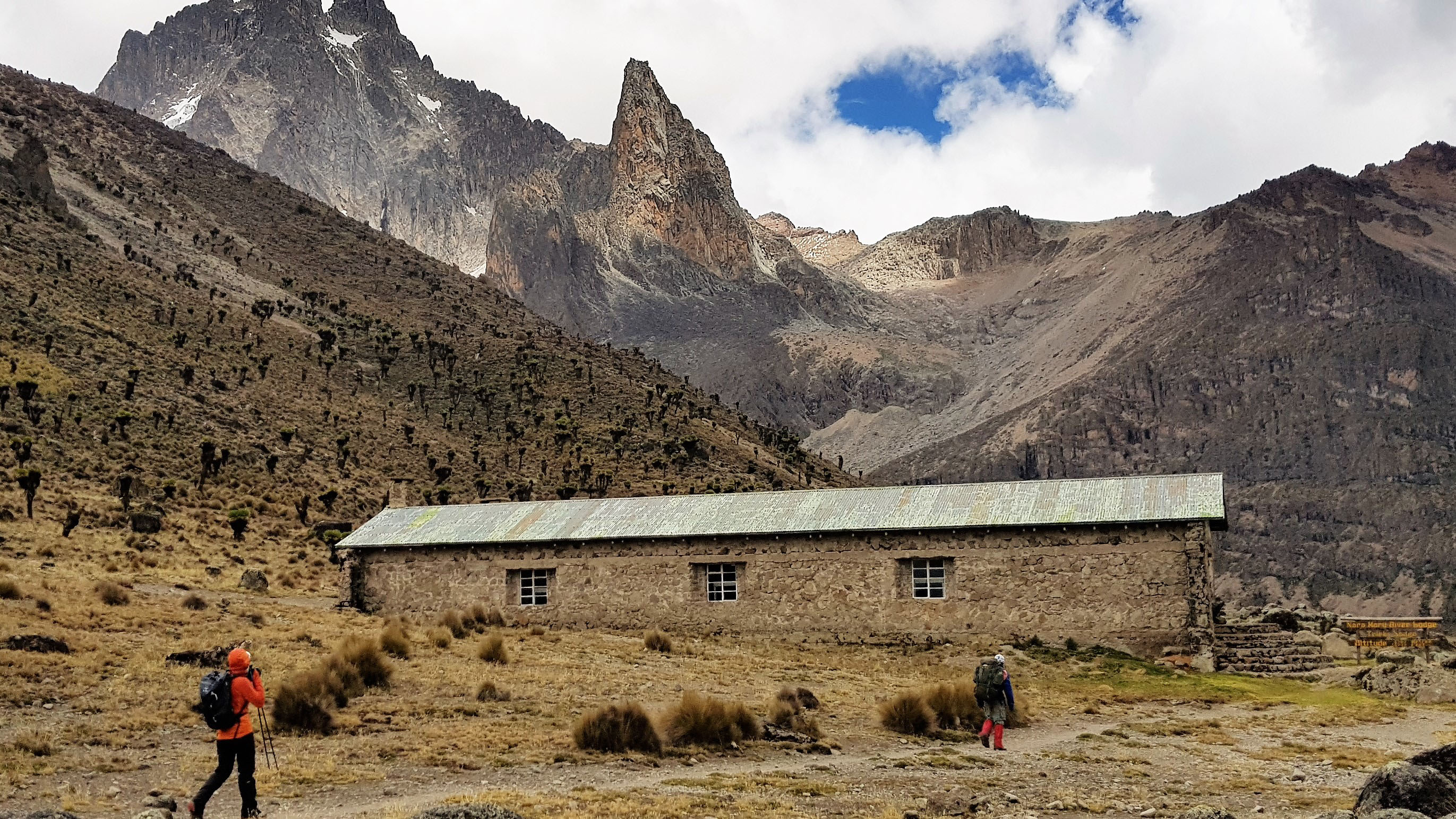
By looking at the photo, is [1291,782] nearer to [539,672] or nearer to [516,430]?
[539,672]

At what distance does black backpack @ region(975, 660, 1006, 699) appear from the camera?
19.0 m

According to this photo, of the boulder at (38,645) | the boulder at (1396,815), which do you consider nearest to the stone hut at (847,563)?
the boulder at (38,645)

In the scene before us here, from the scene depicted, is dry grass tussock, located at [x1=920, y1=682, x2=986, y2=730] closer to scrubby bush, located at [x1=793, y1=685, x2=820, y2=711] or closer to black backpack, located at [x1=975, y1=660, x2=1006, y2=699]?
black backpack, located at [x1=975, y1=660, x2=1006, y2=699]

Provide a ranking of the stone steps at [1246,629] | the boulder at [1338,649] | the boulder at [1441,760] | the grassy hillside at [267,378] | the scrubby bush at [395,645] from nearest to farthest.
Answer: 1. the boulder at [1441,760]
2. the scrubby bush at [395,645]
3. the stone steps at [1246,629]
4. the boulder at [1338,649]
5. the grassy hillside at [267,378]

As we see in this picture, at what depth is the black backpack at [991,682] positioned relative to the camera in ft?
62.4

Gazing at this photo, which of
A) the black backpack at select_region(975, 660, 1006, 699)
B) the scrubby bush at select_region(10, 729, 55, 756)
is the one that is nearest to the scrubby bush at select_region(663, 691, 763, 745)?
the black backpack at select_region(975, 660, 1006, 699)

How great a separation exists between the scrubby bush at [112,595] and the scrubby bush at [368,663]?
7.26m

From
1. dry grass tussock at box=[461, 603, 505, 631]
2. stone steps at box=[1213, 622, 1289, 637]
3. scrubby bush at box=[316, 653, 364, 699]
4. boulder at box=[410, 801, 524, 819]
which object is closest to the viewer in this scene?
boulder at box=[410, 801, 524, 819]

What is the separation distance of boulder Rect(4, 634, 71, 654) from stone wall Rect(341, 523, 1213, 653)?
13762mm

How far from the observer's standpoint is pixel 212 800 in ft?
45.4

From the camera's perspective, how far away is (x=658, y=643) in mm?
28250

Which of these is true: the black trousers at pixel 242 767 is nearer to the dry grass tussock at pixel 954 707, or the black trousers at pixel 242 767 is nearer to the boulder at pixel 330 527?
the dry grass tussock at pixel 954 707

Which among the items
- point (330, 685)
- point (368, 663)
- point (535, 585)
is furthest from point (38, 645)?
point (535, 585)

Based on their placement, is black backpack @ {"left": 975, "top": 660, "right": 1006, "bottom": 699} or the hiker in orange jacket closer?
the hiker in orange jacket
